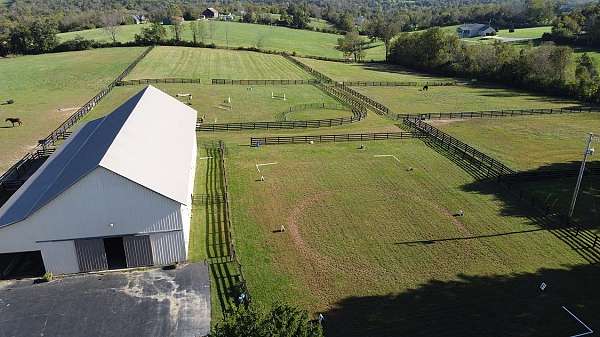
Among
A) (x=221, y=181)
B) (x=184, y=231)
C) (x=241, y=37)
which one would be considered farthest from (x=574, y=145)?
(x=241, y=37)

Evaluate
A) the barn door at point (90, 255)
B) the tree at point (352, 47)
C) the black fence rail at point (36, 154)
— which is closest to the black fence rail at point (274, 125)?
the black fence rail at point (36, 154)

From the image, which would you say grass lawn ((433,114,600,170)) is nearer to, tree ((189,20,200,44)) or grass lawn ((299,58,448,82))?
grass lawn ((299,58,448,82))

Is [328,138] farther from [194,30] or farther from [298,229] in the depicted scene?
[194,30]

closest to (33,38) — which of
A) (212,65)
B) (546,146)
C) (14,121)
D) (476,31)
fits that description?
(212,65)

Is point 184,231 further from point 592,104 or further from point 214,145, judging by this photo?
point 592,104

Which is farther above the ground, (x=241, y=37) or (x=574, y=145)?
(x=241, y=37)
